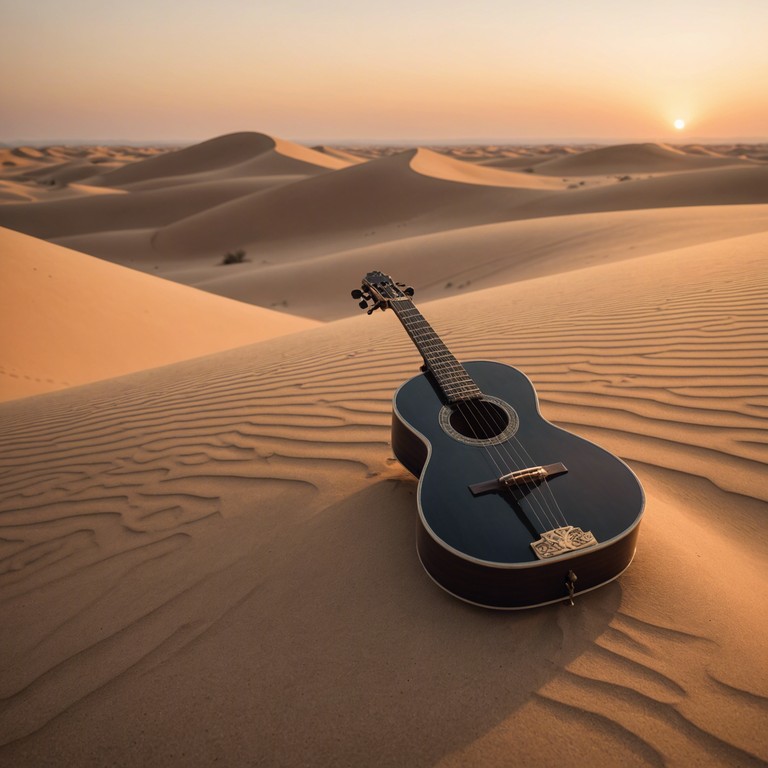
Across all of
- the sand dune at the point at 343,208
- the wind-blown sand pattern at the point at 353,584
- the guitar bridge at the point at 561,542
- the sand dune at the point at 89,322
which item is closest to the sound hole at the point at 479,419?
the wind-blown sand pattern at the point at 353,584

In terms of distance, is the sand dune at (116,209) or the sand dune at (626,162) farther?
the sand dune at (626,162)

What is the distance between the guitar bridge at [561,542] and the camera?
1.44 metres

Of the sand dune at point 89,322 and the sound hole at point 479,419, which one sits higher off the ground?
the sound hole at point 479,419

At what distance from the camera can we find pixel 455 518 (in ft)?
5.17

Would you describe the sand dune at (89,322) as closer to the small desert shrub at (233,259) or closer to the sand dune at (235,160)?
the small desert shrub at (233,259)

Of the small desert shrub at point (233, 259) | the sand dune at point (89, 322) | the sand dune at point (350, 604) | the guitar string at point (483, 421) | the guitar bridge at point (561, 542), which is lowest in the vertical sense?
the small desert shrub at point (233, 259)

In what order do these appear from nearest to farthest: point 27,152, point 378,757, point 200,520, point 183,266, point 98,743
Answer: point 378,757 → point 98,743 → point 200,520 → point 183,266 → point 27,152

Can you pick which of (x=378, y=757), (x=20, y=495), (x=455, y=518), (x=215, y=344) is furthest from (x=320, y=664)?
(x=215, y=344)

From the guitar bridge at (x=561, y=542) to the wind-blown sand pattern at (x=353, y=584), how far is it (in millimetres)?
223

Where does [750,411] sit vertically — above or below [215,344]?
above

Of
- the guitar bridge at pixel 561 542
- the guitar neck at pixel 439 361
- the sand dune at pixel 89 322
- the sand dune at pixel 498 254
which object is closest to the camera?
the guitar bridge at pixel 561 542

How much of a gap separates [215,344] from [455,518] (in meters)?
6.95

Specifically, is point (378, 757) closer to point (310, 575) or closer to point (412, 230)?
point (310, 575)

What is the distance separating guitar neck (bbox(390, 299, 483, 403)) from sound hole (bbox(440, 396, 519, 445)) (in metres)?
0.04
